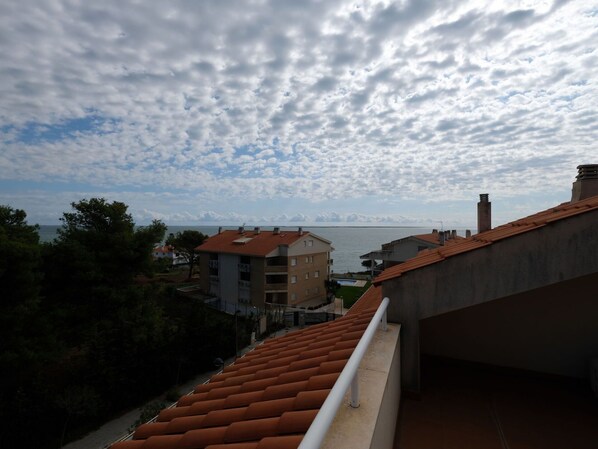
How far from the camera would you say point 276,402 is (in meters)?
2.24

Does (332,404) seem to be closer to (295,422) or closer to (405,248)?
(295,422)

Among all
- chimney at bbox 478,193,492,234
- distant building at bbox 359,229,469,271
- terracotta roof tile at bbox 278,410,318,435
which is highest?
chimney at bbox 478,193,492,234

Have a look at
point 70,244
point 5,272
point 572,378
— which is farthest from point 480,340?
point 70,244

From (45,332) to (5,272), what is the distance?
3726 millimetres

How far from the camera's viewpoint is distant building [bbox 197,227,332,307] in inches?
1383

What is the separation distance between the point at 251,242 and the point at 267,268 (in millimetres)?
5135

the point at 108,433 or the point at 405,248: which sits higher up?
the point at 405,248

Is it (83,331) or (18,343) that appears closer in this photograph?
(18,343)

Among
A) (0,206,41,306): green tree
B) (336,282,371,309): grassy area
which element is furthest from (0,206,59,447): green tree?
(336,282,371,309): grassy area

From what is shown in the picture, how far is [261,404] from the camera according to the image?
7.59 feet

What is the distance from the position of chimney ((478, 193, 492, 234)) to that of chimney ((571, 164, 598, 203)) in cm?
255

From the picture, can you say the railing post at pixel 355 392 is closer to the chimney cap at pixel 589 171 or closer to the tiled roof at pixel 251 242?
the chimney cap at pixel 589 171

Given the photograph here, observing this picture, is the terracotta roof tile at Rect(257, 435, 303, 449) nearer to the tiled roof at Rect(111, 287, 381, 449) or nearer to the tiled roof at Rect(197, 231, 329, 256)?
the tiled roof at Rect(111, 287, 381, 449)

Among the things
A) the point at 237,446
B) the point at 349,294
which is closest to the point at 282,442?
the point at 237,446
